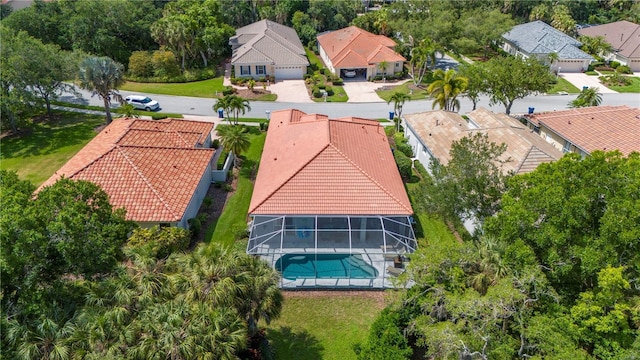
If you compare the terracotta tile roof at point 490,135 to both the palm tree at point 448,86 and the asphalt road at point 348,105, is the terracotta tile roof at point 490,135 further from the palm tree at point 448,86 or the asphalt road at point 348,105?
the asphalt road at point 348,105

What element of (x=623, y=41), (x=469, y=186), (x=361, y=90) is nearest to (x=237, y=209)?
(x=469, y=186)

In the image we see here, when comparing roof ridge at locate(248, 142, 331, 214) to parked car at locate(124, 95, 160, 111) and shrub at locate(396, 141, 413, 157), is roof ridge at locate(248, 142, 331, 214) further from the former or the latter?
parked car at locate(124, 95, 160, 111)

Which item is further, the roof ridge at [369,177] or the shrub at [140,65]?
the shrub at [140,65]

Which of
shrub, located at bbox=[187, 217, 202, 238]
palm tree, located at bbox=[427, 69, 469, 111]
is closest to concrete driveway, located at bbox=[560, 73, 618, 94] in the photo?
palm tree, located at bbox=[427, 69, 469, 111]

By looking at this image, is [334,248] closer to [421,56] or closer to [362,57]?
[421,56]

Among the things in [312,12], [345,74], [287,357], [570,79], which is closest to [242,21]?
[312,12]

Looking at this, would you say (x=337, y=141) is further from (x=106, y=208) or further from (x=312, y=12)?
(x=312, y=12)

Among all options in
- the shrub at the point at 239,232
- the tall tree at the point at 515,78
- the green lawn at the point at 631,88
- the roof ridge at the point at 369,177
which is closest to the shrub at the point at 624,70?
the green lawn at the point at 631,88
